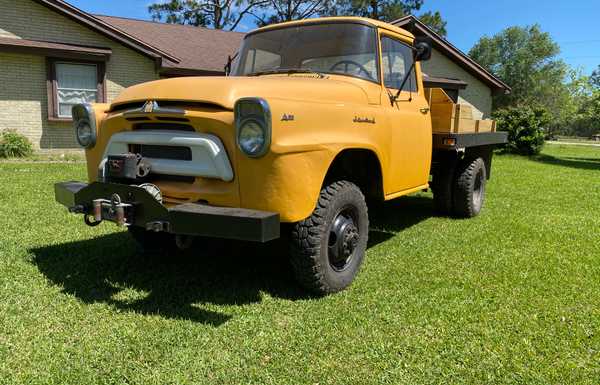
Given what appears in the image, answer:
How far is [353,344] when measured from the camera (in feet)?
9.91

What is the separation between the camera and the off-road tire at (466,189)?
6605 millimetres

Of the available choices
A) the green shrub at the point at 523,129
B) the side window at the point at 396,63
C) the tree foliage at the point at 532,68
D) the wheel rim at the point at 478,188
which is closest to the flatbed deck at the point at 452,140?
the side window at the point at 396,63

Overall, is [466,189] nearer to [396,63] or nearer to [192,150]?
[396,63]

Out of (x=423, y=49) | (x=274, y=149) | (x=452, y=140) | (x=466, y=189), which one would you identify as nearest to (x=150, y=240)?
(x=274, y=149)

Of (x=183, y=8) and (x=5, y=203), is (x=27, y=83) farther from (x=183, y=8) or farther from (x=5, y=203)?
(x=183, y=8)

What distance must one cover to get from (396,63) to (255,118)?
241 cm

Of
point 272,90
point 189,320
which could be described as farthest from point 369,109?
point 189,320

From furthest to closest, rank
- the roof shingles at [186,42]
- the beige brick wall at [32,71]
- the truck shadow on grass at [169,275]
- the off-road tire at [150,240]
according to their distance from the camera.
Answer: the roof shingles at [186,42]
the beige brick wall at [32,71]
the off-road tire at [150,240]
the truck shadow on grass at [169,275]

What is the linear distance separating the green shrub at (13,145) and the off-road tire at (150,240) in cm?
907

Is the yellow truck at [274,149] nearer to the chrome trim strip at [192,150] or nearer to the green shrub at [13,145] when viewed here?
the chrome trim strip at [192,150]

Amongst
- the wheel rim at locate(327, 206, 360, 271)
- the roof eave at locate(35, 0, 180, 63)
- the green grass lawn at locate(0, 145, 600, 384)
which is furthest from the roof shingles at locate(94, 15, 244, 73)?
the wheel rim at locate(327, 206, 360, 271)

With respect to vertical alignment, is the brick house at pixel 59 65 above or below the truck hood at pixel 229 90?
above

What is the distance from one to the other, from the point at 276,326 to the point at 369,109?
1921 mm

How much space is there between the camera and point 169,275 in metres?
4.14
